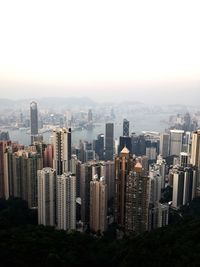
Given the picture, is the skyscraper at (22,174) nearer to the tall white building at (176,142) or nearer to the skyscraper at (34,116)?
the tall white building at (176,142)

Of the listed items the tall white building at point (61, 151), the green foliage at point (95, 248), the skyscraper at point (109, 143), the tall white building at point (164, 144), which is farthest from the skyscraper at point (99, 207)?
the tall white building at point (164, 144)

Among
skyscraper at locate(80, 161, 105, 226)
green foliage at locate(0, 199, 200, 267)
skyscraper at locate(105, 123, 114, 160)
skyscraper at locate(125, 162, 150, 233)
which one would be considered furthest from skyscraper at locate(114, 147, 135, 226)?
skyscraper at locate(105, 123, 114, 160)

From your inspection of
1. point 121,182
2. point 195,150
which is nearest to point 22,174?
point 121,182

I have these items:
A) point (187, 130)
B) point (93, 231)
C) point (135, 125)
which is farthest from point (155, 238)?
point (135, 125)

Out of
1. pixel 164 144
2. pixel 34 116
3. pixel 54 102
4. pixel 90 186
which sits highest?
pixel 54 102

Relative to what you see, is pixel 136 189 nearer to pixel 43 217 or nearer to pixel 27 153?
pixel 43 217

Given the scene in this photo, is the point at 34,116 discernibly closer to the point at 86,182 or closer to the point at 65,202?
the point at 86,182
